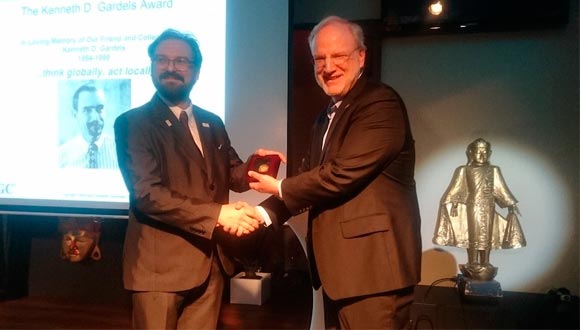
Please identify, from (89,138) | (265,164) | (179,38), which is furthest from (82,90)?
(265,164)

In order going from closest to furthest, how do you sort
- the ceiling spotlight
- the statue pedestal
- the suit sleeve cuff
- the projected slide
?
the suit sleeve cuff, the statue pedestal, the projected slide, the ceiling spotlight

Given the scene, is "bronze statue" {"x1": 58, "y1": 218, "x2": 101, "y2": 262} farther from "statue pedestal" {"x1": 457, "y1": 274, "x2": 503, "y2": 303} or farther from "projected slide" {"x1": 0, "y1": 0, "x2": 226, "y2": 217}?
"statue pedestal" {"x1": 457, "y1": 274, "x2": 503, "y2": 303}

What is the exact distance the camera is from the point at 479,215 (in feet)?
8.34

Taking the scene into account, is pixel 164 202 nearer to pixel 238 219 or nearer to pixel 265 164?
pixel 238 219

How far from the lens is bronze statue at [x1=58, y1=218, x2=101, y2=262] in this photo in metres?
3.09

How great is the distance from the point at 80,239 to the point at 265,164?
5.81 feet

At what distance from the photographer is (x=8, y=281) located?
10.8ft

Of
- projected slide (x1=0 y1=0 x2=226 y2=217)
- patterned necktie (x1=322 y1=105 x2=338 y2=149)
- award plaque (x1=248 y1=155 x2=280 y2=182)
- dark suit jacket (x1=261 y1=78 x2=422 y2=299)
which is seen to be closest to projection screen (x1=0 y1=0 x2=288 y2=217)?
projected slide (x1=0 y1=0 x2=226 y2=217)

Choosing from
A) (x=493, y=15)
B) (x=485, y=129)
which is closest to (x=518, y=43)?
(x=493, y=15)

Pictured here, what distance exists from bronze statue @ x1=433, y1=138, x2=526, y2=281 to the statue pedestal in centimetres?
3

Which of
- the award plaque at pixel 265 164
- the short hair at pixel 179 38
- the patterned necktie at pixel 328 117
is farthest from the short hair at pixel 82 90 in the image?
the patterned necktie at pixel 328 117

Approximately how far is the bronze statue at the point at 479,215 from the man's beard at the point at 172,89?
1.53 metres

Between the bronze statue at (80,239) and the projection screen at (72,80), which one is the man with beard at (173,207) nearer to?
the projection screen at (72,80)

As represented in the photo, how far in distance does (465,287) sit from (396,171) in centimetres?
133
